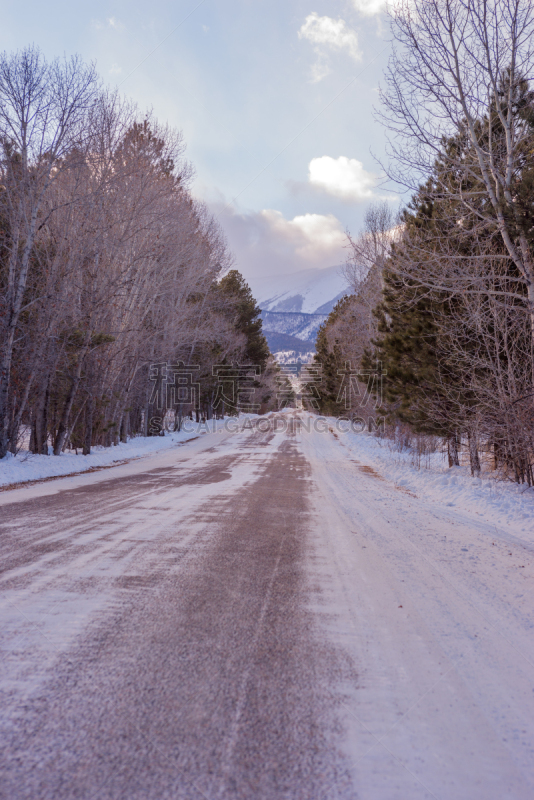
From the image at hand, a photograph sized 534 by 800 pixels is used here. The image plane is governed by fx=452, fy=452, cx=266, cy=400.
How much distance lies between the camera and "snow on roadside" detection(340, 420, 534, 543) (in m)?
6.95

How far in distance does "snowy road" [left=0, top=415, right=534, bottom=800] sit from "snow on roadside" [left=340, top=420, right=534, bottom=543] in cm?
144

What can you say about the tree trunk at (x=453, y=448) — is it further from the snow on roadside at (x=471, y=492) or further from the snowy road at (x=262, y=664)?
the snowy road at (x=262, y=664)

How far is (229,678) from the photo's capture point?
2.34 m

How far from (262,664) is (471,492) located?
7.39m

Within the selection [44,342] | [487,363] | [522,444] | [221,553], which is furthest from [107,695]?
[44,342]

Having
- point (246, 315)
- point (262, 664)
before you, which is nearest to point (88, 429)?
point (262, 664)

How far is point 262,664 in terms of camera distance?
2502 millimetres

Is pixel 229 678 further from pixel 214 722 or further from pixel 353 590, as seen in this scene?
pixel 353 590

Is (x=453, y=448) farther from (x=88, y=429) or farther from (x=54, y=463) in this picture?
(x=88, y=429)

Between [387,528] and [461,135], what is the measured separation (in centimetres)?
690

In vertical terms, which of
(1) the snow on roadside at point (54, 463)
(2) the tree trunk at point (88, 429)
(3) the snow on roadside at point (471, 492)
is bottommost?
(3) the snow on roadside at point (471, 492)

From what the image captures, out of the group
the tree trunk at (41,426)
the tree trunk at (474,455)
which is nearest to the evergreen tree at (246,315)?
the tree trunk at (41,426)

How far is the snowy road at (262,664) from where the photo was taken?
5.70 ft

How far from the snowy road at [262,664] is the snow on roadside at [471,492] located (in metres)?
1.44
